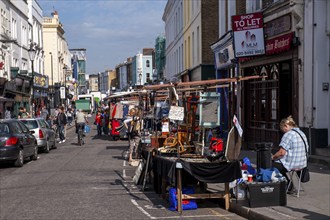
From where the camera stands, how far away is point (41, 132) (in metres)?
19.9

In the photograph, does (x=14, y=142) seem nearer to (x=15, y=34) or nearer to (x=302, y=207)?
(x=302, y=207)

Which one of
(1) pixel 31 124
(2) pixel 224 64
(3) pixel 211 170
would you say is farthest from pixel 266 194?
(2) pixel 224 64

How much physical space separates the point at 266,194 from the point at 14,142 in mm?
9503

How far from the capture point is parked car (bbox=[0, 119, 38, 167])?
49.4 feet

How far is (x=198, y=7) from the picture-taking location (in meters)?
29.7

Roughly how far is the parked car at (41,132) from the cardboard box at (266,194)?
515 inches

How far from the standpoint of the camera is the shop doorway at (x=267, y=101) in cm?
1609

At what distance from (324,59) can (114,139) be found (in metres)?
15.5

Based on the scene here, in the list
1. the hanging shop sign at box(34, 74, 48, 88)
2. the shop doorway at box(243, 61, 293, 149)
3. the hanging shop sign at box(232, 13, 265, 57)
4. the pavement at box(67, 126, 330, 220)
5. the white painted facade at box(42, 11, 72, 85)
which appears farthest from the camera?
the white painted facade at box(42, 11, 72, 85)

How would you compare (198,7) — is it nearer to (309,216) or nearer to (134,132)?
(134,132)

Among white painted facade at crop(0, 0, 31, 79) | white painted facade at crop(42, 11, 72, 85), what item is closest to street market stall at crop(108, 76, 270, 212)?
white painted facade at crop(0, 0, 31, 79)

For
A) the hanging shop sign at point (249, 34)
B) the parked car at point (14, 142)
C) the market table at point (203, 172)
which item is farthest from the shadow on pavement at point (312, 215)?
the parked car at point (14, 142)

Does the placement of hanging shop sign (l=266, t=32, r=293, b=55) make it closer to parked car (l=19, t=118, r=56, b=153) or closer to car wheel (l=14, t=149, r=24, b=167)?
car wheel (l=14, t=149, r=24, b=167)

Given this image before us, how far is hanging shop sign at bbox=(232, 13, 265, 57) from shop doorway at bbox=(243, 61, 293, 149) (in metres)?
0.89
